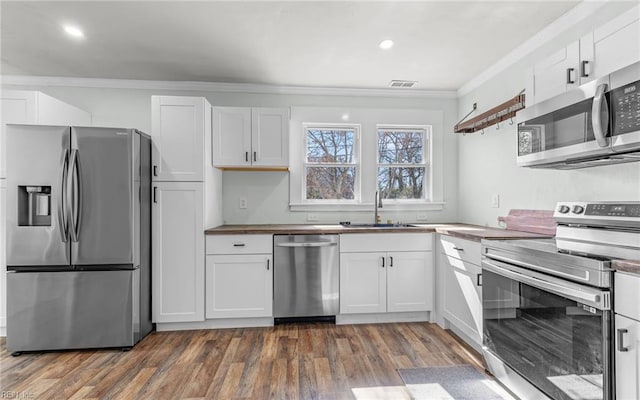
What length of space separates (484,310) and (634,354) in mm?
951

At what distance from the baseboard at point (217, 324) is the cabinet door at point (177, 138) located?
1.33m

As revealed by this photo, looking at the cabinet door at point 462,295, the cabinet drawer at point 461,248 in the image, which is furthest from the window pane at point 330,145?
the cabinet door at point 462,295

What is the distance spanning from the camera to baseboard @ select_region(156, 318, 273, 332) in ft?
9.93

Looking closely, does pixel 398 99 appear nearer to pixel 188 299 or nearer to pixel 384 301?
pixel 384 301

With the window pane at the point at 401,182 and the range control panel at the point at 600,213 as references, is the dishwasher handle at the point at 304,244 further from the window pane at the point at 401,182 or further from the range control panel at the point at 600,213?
the range control panel at the point at 600,213

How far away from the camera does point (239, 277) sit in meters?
3.04

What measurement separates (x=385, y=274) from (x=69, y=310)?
269cm

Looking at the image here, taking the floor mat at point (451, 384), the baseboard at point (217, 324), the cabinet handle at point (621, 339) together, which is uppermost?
the cabinet handle at point (621, 339)

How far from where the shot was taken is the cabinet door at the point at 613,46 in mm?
1565

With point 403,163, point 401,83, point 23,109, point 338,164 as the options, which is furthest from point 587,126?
point 23,109

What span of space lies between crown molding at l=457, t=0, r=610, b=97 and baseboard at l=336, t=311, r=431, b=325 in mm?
2463

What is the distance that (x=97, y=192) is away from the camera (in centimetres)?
261

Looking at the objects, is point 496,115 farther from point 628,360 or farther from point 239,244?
point 239,244

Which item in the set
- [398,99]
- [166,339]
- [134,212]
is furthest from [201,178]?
[398,99]
